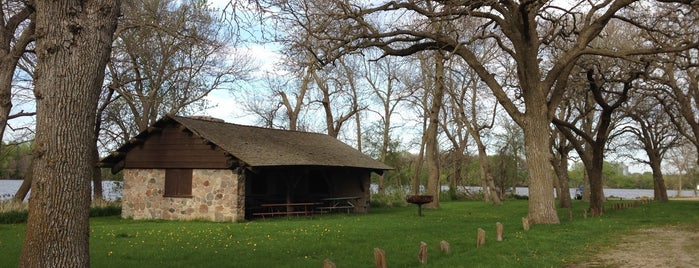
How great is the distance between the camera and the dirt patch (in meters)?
9.54

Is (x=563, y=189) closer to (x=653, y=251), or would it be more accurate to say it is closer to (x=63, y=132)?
(x=653, y=251)

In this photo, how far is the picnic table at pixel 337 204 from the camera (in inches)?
974

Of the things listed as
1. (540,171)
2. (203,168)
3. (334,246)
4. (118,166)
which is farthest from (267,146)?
(334,246)

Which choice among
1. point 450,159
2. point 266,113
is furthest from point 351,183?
point 450,159

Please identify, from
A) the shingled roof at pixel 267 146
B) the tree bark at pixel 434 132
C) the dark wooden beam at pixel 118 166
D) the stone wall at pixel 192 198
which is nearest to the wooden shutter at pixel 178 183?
the stone wall at pixel 192 198

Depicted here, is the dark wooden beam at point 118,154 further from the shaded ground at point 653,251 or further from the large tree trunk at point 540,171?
the shaded ground at point 653,251

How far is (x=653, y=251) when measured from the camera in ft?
36.5

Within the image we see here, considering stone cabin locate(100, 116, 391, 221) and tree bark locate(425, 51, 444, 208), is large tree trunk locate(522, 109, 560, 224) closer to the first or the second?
stone cabin locate(100, 116, 391, 221)

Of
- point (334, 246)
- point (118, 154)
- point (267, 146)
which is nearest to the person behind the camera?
point (334, 246)

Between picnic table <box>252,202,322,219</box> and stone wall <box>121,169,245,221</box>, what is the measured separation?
180cm

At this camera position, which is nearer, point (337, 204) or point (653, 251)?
point (653, 251)

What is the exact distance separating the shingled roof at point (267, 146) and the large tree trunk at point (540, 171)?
889cm

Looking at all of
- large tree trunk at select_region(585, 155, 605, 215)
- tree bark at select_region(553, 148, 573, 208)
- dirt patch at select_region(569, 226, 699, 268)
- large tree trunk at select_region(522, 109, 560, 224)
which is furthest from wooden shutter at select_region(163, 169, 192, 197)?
tree bark at select_region(553, 148, 573, 208)

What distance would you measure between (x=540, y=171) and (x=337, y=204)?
11873 millimetres
